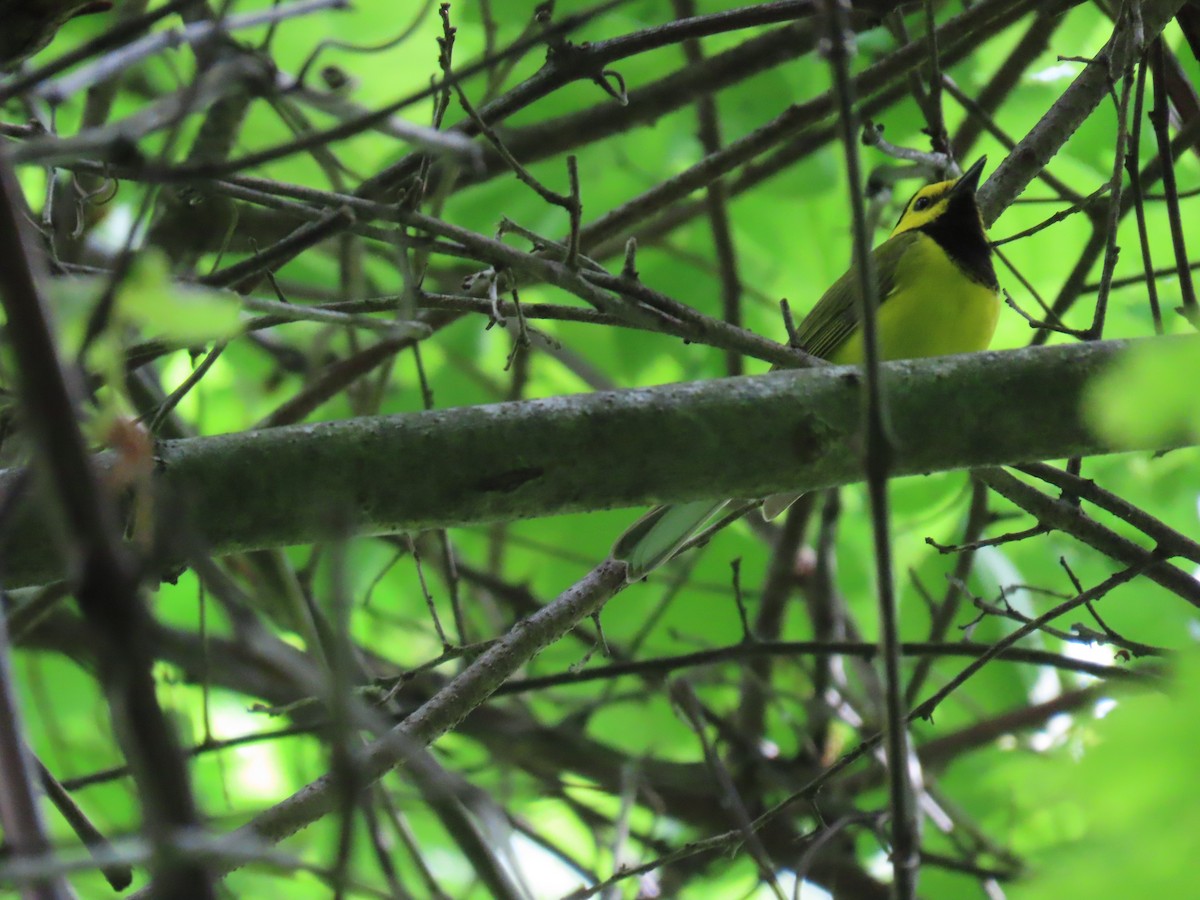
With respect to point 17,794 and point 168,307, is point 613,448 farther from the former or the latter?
point 17,794

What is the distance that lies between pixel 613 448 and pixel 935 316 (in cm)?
278

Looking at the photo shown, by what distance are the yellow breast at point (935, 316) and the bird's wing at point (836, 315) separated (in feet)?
0.17

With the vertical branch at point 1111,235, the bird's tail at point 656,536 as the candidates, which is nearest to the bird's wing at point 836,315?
the bird's tail at point 656,536

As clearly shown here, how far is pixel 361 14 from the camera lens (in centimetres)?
482

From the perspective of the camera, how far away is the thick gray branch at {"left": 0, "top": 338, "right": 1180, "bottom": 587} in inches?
91.7

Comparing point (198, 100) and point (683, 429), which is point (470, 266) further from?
point (198, 100)

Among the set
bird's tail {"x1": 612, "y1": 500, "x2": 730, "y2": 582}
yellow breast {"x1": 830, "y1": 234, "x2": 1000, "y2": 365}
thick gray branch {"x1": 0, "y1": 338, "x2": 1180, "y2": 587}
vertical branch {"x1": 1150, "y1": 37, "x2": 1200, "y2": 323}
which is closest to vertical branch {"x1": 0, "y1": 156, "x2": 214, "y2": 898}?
thick gray branch {"x1": 0, "y1": 338, "x2": 1180, "y2": 587}

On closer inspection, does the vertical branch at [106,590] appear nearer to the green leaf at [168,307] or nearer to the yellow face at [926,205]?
the green leaf at [168,307]

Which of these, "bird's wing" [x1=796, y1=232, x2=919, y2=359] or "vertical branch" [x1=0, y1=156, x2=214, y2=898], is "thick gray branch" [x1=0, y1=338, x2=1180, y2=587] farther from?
"bird's wing" [x1=796, y1=232, x2=919, y2=359]

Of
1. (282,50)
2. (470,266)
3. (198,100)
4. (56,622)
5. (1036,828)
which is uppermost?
(282,50)

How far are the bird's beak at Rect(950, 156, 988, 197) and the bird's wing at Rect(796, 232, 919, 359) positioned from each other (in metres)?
0.38

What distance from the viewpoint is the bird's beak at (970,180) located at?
484 centimetres

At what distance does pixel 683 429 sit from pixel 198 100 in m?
1.18

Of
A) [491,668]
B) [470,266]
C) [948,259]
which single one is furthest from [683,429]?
[470,266]
